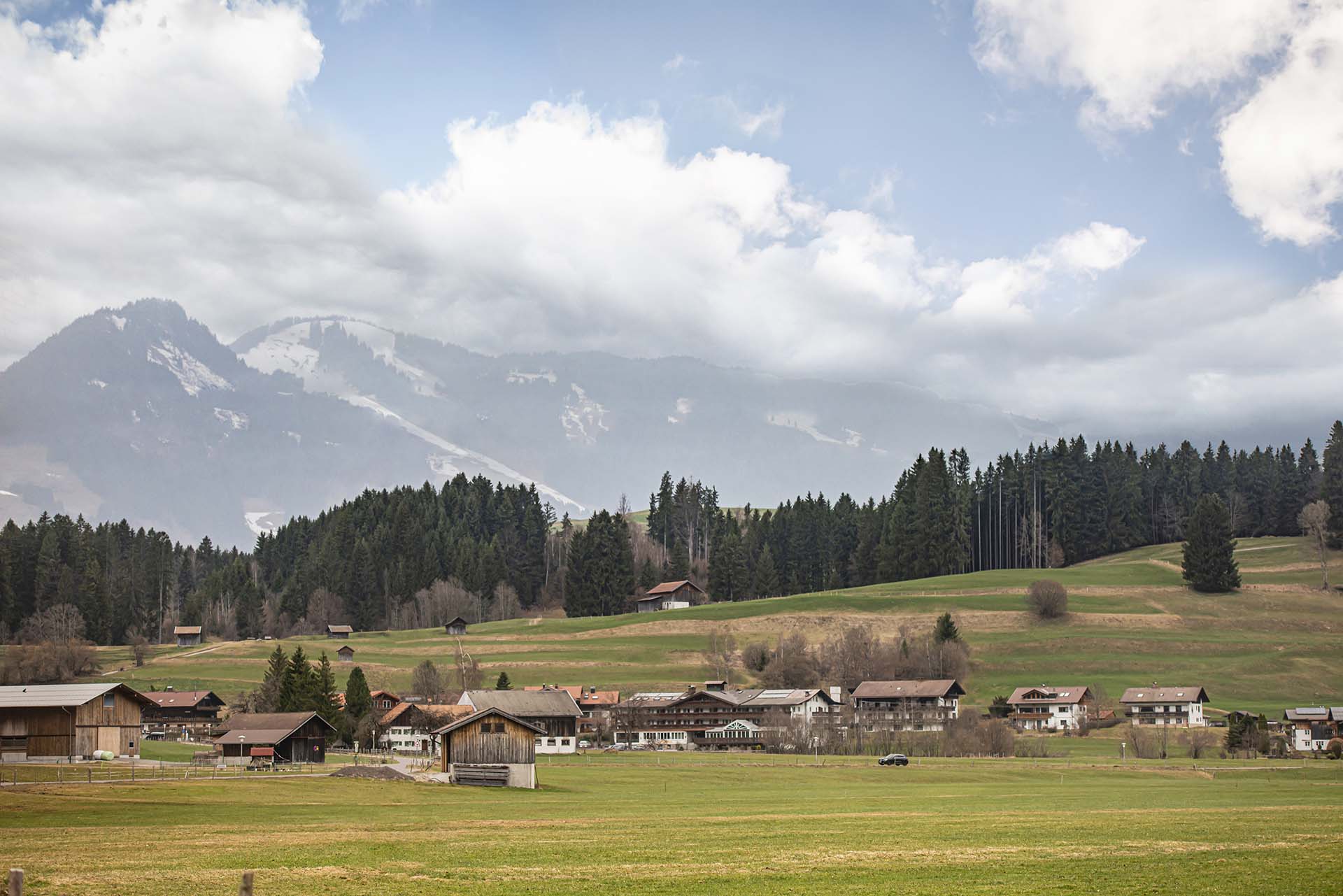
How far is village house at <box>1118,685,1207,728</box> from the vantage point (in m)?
116

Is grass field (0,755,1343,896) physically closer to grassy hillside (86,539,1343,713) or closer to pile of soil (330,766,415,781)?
pile of soil (330,766,415,781)

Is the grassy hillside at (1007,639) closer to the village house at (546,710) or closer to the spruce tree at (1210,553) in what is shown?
the spruce tree at (1210,553)

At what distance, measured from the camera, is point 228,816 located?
4444 centimetres

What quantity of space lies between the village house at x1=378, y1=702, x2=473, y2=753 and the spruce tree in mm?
101288

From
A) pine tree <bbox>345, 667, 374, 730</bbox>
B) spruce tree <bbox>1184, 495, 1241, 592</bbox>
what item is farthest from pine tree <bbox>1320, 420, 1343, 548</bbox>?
pine tree <bbox>345, 667, 374, 730</bbox>

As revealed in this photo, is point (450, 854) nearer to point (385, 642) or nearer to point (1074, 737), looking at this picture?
point (1074, 737)

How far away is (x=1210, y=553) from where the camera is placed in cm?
16762

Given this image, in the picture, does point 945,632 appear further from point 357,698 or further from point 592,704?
point 357,698

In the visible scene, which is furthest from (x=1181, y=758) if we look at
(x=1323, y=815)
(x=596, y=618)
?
(x=596, y=618)

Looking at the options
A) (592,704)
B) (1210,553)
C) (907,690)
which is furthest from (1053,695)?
(1210,553)

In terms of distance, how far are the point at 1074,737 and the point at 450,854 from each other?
9282 centimetres

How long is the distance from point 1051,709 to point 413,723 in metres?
61.1

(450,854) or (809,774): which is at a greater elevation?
(450,854)

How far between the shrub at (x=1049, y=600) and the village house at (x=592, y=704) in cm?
5458
